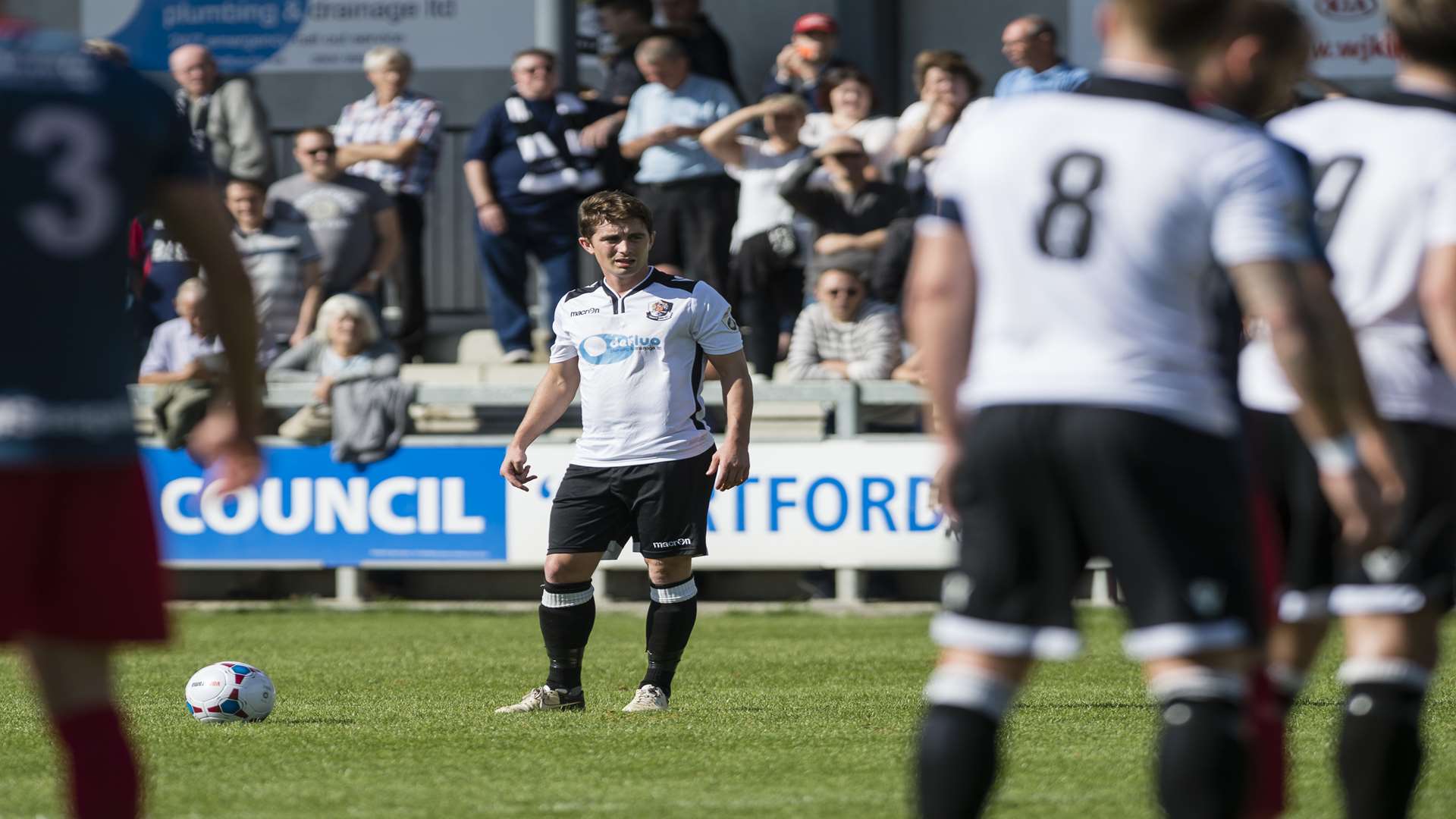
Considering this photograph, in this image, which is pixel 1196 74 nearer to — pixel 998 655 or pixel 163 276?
pixel 998 655

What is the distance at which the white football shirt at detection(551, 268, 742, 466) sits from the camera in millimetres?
8625

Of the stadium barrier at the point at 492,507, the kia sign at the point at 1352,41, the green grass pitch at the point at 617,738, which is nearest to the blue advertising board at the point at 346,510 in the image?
the stadium barrier at the point at 492,507

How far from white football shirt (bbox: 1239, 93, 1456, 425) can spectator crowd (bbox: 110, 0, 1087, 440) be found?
8.36 meters

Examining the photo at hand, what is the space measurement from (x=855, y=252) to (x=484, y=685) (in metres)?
5.07

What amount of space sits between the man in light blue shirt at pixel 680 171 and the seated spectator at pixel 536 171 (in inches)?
19.4

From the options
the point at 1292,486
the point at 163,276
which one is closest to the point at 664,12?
the point at 163,276

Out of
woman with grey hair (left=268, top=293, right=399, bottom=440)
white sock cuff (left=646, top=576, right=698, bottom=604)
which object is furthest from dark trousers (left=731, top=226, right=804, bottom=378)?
white sock cuff (left=646, top=576, right=698, bottom=604)

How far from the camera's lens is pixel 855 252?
1397 centimetres

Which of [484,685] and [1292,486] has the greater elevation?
[1292,486]

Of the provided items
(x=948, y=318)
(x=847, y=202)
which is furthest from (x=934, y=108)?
(x=948, y=318)

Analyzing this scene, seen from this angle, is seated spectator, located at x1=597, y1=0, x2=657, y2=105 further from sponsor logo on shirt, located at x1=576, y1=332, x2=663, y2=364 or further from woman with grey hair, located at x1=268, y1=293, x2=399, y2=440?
sponsor logo on shirt, located at x1=576, y1=332, x2=663, y2=364

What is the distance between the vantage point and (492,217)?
14938 millimetres

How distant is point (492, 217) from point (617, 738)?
7.71 metres

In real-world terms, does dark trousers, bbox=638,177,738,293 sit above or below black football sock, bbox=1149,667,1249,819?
below
